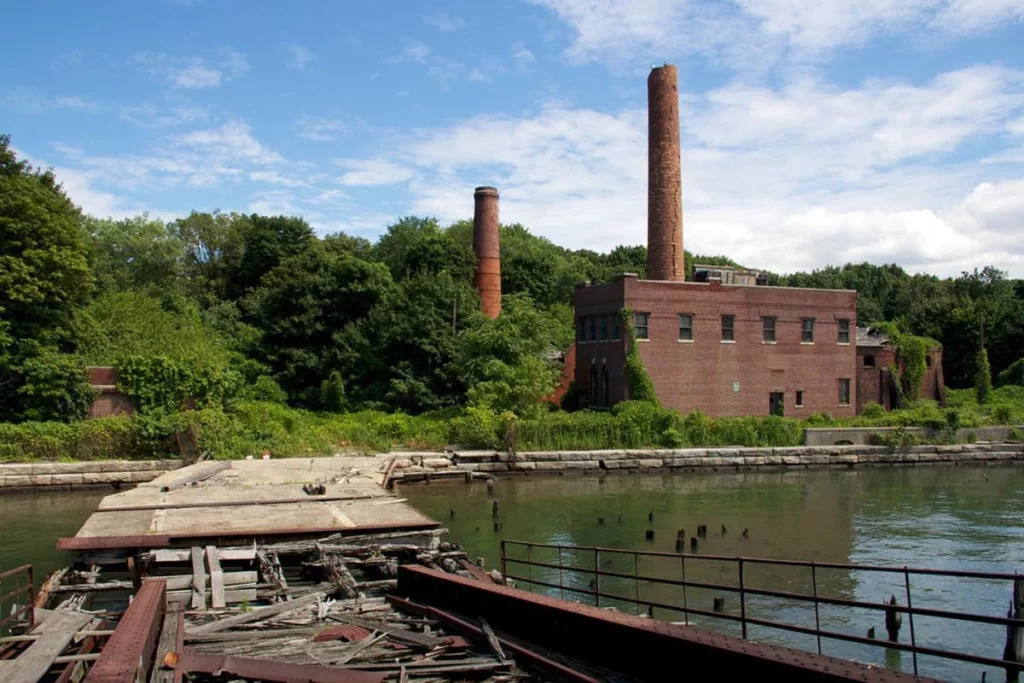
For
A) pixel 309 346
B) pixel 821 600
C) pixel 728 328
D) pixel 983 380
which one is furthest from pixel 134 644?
pixel 983 380

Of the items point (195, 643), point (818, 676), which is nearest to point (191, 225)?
point (195, 643)

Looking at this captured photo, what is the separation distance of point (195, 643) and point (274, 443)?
25.6m

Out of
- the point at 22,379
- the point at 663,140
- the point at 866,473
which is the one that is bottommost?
the point at 866,473

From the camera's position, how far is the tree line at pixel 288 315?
3584cm

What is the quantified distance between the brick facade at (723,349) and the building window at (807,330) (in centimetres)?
18

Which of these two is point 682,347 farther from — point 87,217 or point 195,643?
point 87,217

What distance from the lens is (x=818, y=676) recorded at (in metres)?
7.68

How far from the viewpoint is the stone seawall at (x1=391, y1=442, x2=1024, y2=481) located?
35438 millimetres

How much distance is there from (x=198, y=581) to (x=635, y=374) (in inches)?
1198

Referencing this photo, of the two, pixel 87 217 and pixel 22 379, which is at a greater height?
pixel 87 217

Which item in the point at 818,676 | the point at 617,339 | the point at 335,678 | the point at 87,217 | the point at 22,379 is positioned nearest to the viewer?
the point at 818,676

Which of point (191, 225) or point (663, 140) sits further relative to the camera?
point (191, 225)

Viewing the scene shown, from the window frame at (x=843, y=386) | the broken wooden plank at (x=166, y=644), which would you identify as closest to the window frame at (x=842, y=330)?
the window frame at (x=843, y=386)

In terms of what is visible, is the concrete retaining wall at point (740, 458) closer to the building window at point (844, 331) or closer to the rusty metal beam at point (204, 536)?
the building window at point (844, 331)
